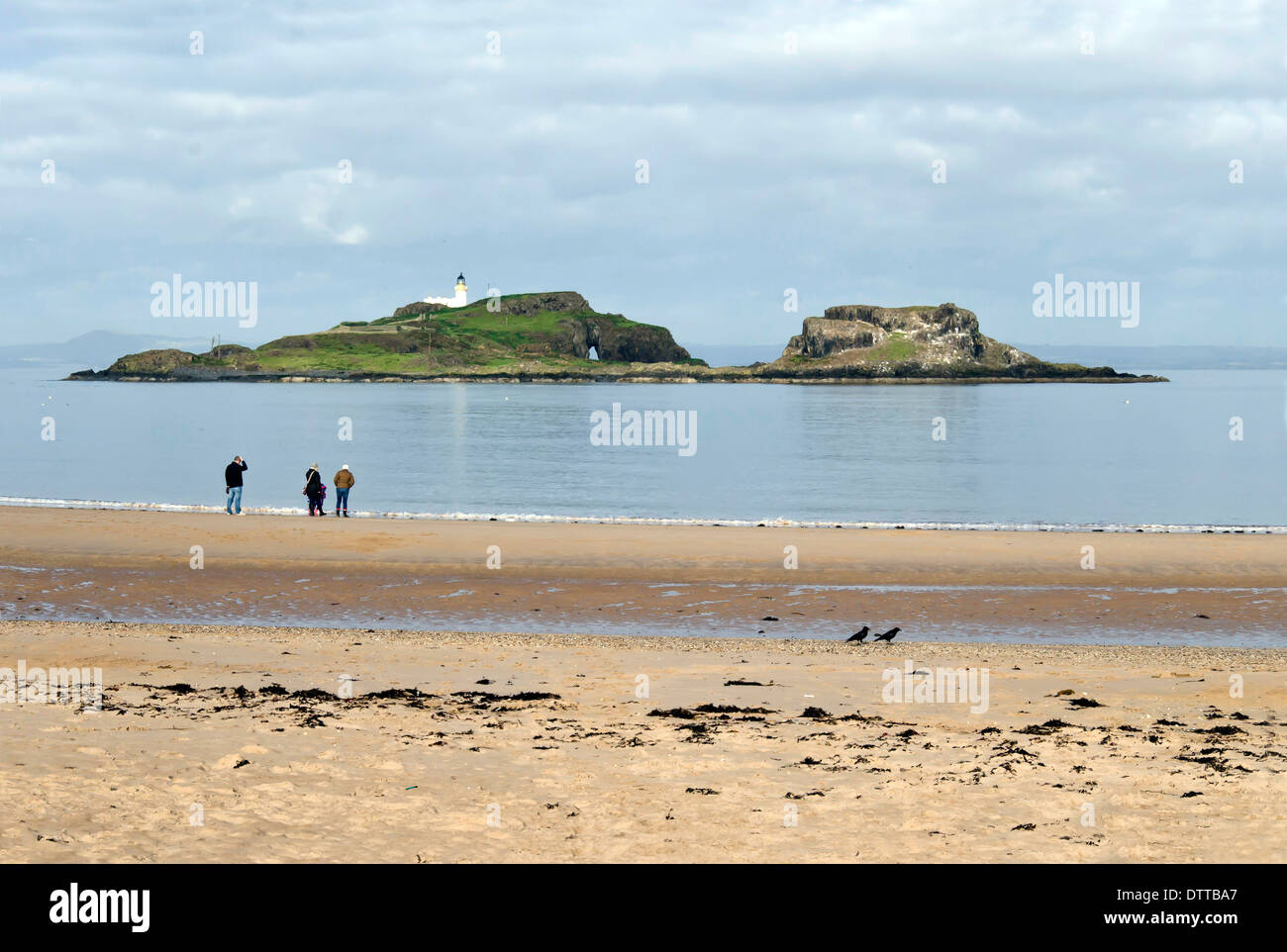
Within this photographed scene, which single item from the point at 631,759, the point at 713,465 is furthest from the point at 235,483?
the point at 713,465

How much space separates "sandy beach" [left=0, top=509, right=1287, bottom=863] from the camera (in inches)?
350

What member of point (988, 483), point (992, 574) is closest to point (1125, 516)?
point (988, 483)

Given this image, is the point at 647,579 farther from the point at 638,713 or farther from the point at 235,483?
the point at 235,483

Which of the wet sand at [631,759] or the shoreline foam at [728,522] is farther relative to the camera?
the shoreline foam at [728,522]

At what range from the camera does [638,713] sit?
13547 millimetres

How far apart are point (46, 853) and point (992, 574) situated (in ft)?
73.8

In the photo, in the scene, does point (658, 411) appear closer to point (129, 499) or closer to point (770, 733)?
point (129, 499)
